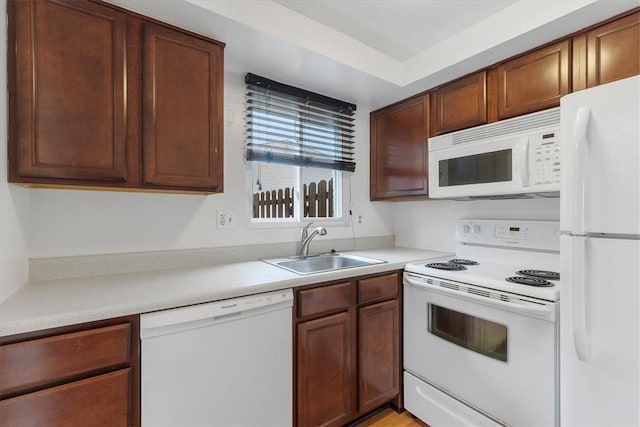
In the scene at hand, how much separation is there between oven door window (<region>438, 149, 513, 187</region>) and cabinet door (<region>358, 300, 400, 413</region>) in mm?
892

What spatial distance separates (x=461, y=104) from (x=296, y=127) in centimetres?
113

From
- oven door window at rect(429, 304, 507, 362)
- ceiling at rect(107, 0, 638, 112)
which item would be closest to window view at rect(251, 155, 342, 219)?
ceiling at rect(107, 0, 638, 112)

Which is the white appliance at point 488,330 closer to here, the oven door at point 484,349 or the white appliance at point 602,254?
the oven door at point 484,349

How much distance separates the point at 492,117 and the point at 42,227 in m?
2.49

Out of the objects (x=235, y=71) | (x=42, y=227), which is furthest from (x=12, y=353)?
(x=235, y=71)

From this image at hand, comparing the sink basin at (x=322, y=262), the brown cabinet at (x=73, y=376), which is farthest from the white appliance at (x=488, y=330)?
the brown cabinet at (x=73, y=376)

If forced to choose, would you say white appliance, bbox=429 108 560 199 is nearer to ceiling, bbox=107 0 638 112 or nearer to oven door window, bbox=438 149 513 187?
oven door window, bbox=438 149 513 187

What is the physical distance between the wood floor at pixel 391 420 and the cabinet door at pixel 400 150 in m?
1.47

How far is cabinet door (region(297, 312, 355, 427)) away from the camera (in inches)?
58.4

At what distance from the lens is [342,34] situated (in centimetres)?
181

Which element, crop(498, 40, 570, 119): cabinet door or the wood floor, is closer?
crop(498, 40, 570, 119): cabinet door

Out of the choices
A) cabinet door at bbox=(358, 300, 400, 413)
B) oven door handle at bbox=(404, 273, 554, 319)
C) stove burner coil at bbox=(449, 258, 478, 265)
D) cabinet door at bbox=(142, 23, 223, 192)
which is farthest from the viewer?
stove burner coil at bbox=(449, 258, 478, 265)

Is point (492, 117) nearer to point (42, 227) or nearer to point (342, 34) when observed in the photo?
point (342, 34)

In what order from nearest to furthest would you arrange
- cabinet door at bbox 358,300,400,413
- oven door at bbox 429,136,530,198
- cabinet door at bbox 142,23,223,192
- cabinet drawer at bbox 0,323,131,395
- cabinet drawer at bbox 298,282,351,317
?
1. cabinet drawer at bbox 0,323,131,395
2. cabinet door at bbox 142,23,223,192
3. cabinet drawer at bbox 298,282,351,317
4. oven door at bbox 429,136,530,198
5. cabinet door at bbox 358,300,400,413
